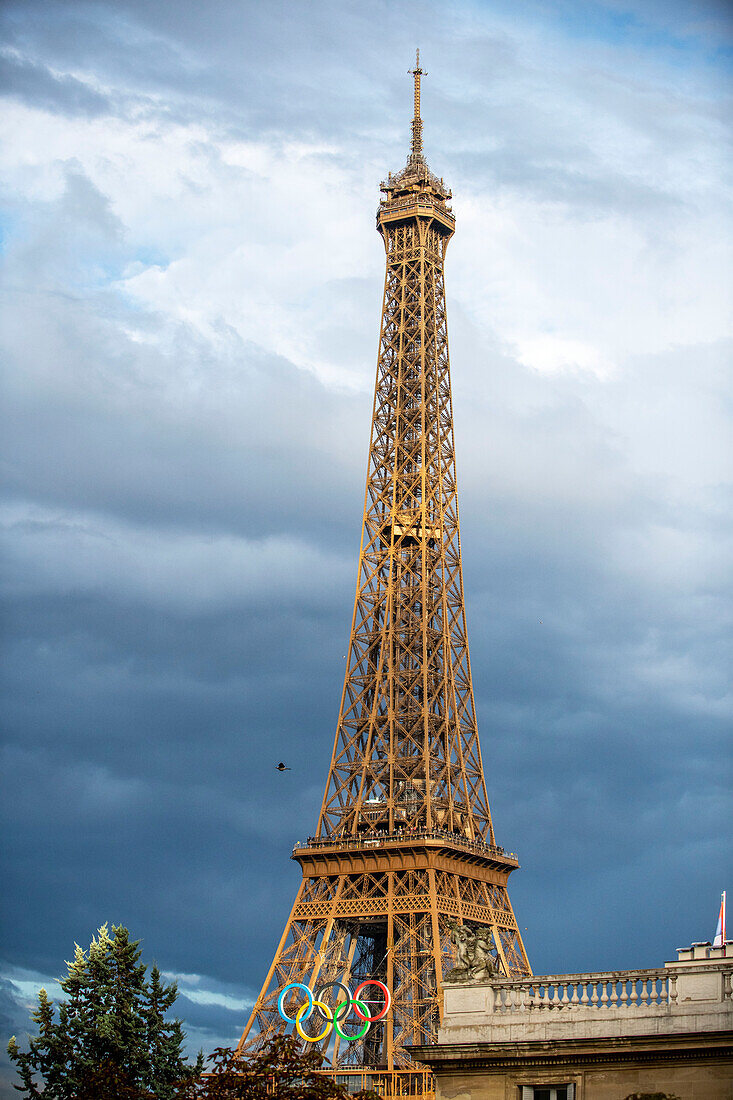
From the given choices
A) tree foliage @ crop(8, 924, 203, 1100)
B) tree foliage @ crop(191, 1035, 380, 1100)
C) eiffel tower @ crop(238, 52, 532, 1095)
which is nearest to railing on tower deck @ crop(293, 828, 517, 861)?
eiffel tower @ crop(238, 52, 532, 1095)

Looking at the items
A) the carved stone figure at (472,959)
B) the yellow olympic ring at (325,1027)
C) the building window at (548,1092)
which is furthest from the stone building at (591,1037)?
the yellow olympic ring at (325,1027)

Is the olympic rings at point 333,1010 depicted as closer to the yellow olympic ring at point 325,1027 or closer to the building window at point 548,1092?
the yellow olympic ring at point 325,1027

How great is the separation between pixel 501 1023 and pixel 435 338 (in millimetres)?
107210

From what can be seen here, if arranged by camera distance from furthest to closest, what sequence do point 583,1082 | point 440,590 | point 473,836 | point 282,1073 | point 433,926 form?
point 440,590
point 473,836
point 433,926
point 282,1073
point 583,1082

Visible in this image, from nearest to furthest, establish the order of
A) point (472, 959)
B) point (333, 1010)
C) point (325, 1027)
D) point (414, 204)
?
1. point (472, 959)
2. point (325, 1027)
3. point (333, 1010)
4. point (414, 204)

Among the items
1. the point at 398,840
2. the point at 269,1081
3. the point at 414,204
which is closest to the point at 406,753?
the point at 398,840

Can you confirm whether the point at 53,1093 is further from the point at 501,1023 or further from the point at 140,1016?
the point at 501,1023

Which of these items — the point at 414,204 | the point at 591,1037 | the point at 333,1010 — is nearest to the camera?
the point at 591,1037

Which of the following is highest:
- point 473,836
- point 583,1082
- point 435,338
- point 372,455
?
point 435,338

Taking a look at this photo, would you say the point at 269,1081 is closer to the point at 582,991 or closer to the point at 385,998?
the point at 582,991

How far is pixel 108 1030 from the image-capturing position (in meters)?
89.9

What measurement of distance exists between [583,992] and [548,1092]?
10.3 feet

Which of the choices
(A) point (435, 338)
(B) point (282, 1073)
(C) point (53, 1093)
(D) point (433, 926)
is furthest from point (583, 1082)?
(A) point (435, 338)

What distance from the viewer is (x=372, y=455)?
150625 mm
